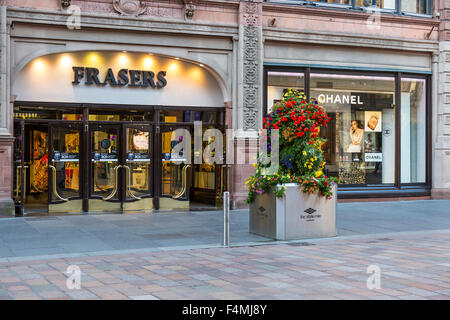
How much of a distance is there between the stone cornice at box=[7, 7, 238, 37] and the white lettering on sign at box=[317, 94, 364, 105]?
3.28 metres

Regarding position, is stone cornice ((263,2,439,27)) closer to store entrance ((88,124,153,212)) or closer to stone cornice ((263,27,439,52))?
stone cornice ((263,27,439,52))

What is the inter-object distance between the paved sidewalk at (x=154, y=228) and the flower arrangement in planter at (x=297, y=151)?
1.09 metres

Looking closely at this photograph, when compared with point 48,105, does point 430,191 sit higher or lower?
lower

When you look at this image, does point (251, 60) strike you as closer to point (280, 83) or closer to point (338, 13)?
point (280, 83)

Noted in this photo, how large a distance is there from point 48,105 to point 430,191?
1152 cm

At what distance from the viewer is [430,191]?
17641 millimetres

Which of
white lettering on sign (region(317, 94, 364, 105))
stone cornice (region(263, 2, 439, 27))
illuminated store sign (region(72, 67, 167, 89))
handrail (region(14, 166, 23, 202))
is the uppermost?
stone cornice (region(263, 2, 439, 27))

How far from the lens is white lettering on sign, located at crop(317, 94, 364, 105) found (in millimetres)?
16516

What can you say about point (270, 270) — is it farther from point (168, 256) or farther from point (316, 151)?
point (316, 151)

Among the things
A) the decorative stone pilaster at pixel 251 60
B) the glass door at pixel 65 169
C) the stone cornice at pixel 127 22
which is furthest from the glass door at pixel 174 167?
the stone cornice at pixel 127 22

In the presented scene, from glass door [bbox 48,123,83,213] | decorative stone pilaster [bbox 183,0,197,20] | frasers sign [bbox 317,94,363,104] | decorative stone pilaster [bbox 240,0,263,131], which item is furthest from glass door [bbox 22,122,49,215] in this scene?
frasers sign [bbox 317,94,363,104]

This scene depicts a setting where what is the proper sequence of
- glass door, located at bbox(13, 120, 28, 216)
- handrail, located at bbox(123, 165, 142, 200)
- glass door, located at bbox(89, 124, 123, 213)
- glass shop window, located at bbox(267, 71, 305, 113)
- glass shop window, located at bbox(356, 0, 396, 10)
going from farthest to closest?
1. glass shop window, located at bbox(356, 0, 396, 10)
2. glass shop window, located at bbox(267, 71, 305, 113)
3. handrail, located at bbox(123, 165, 142, 200)
4. glass door, located at bbox(89, 124, 123, 213)
5. glass door, located at bbox(13, 120, 28, 216)
